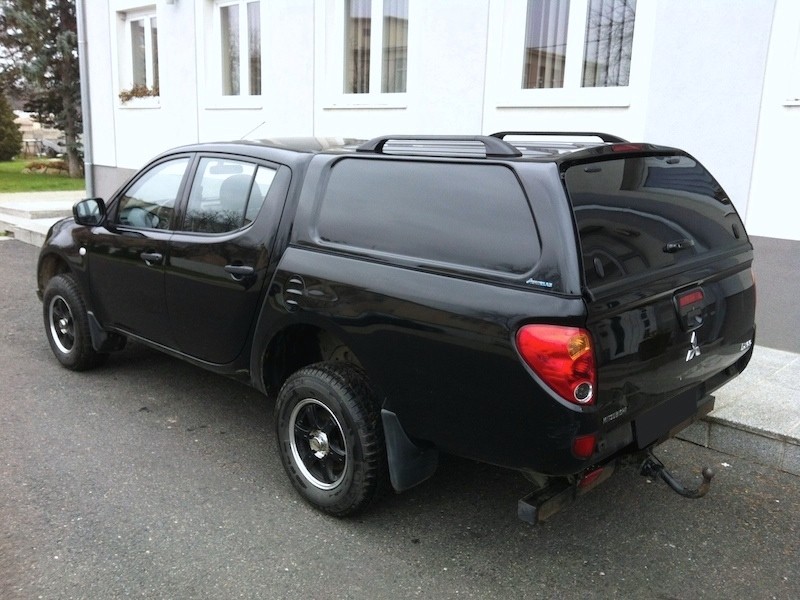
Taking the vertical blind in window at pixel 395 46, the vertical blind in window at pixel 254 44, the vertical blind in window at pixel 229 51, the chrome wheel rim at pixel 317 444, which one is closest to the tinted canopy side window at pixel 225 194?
the chrome wheel rim at pixel 317 444

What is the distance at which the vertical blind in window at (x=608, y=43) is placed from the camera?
6.80m

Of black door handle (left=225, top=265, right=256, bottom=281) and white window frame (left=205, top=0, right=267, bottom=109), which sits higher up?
white window frame (left=205, top=0, right=267, bottom=109)

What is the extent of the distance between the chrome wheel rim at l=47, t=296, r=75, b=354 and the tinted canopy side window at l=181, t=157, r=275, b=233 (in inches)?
64.8

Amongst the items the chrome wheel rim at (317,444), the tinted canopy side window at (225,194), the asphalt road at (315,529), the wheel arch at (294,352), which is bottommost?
the asphalt road at (315,529)

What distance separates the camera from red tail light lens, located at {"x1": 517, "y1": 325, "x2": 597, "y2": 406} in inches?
102

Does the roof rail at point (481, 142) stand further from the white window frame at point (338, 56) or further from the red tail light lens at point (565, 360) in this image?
the white window frame at point (338, 56)

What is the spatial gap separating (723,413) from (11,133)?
30.1 metres

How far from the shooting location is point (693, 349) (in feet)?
10.2

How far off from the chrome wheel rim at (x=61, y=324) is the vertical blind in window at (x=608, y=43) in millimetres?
5156

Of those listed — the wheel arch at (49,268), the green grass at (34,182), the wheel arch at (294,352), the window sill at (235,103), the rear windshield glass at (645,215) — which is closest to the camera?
the rear windshield glass at (645,215)

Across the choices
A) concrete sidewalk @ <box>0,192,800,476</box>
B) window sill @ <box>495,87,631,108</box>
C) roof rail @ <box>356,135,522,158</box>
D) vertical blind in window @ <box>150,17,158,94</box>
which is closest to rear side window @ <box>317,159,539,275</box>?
roof rail @ <box>356,135,522,158</box>

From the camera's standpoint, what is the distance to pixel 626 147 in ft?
10.7

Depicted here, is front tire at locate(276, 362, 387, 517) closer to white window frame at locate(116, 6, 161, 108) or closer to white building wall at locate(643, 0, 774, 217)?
white building wall at locate(643, 0, 774, 217)

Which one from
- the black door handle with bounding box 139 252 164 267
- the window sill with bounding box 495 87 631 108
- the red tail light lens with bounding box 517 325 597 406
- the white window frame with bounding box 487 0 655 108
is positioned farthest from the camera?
the window sill with bounding box 495 87 631 108
